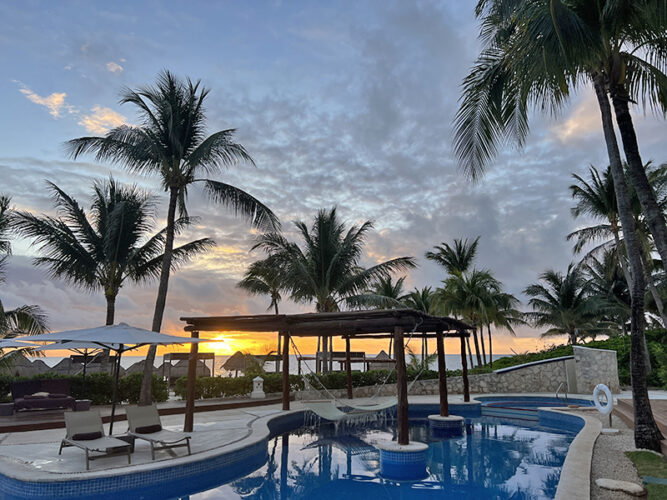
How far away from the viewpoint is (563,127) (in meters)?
11.3

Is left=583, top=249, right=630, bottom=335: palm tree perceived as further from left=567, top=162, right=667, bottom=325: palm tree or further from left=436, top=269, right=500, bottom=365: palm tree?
left=436, top=269, right=500, bottom=365: palm tree

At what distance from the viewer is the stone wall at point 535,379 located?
1539 centimetres

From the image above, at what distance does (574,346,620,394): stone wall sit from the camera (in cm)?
1520

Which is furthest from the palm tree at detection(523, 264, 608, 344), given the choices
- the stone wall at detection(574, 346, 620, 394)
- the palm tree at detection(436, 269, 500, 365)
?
the stone wall at detection(574, 346, 620, 394)

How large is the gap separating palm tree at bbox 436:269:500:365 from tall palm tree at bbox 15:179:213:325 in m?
12.4

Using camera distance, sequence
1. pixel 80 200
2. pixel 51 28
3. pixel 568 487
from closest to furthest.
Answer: pixel 568 487 < pixel 51 28 < pixel 80 200

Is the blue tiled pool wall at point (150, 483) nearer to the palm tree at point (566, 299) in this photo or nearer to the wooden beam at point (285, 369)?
the wooden beam at point (285, 369)

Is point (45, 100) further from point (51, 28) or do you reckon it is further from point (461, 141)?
point (461, 141)

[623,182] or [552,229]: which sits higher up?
[552,229]

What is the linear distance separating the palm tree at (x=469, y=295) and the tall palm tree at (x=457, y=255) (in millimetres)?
2484

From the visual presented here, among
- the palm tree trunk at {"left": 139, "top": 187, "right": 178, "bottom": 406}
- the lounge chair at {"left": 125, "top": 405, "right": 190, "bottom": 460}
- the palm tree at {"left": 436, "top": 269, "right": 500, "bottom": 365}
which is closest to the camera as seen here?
the lounge chair at {"left": 125, "top": 405, "right": 190, "bottom": 460}

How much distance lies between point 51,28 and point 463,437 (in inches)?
536

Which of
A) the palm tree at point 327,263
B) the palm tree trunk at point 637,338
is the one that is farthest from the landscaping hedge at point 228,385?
the palm tree trunk at point 637,338

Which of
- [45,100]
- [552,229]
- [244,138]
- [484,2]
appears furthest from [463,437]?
[45,100]
